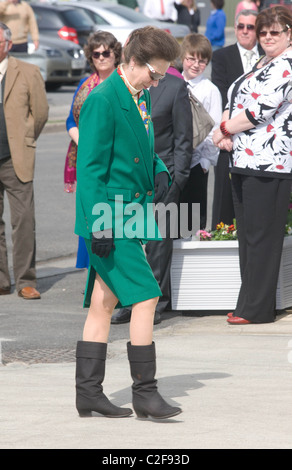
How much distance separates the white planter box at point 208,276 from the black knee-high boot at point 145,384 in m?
2.66

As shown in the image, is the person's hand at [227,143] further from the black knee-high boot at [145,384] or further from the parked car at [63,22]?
the parked car at [63,22]

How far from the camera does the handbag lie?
7.95 meters

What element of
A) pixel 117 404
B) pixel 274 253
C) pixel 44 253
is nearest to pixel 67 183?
pixel 44 253

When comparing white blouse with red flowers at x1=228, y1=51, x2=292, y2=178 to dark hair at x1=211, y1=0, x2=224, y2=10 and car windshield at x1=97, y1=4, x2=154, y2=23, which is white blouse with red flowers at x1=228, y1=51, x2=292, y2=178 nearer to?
dark hair at x1=211, y1=0, x2=224, y2=10

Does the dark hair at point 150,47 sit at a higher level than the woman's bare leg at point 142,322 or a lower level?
higher

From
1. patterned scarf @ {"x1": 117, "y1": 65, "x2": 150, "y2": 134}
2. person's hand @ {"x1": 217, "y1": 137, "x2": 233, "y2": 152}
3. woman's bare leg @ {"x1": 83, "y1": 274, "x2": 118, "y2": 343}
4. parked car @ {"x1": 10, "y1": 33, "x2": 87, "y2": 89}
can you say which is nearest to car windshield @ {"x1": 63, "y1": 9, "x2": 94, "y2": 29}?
parked car @ {"x1": 10, "y1": 33, "x2": 87, "y2": 89}

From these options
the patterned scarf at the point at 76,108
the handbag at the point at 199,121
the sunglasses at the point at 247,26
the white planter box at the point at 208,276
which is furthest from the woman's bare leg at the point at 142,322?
the sunglasses at the point at 247,26

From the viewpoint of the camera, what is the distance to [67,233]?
11.3 m

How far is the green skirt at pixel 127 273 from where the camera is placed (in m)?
5.14

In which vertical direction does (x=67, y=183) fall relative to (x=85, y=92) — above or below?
below

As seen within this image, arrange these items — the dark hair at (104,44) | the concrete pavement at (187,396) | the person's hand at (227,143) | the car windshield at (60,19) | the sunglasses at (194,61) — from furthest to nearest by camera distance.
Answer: the car windshield at (60,19)
the sunglasses at (194,61)
the dark hair at (104,44)
the person's hand at (227,143)
the concrete pavement at (187,396)

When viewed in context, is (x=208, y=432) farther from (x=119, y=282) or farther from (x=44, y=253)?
(x=44, y=253)

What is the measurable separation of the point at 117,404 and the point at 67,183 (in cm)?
373

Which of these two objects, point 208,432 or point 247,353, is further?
point 247,353
